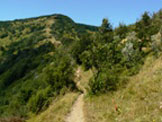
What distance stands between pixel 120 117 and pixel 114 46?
24412 mm

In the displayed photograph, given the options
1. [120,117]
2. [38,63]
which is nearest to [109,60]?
[120,117]

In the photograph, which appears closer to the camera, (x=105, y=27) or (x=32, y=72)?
(x=105, y=27)

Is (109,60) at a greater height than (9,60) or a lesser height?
lesser

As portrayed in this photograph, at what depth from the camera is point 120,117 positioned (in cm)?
1064

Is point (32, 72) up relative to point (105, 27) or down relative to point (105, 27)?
down

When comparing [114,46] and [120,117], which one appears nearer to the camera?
[120,117]

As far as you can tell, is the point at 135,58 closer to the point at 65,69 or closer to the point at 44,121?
the point at 65,69

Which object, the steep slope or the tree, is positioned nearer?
the steep slope

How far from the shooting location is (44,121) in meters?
15.5

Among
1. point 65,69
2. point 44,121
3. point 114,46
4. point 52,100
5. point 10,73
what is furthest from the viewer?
point 10,73

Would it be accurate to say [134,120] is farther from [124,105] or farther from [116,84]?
[116,84]

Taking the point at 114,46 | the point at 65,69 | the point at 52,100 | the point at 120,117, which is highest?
the point at 114,46

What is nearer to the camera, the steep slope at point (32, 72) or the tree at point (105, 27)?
the steep slope at point (32, 72)

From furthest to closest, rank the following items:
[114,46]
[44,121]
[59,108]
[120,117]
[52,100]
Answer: [114,46]
[52,100]
[59,108]
[44,121]
[120,117]
